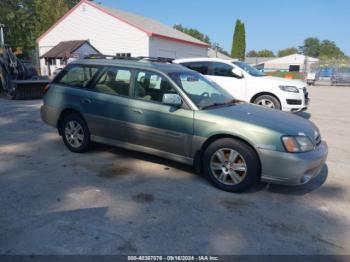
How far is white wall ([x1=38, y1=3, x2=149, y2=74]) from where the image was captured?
2462cm

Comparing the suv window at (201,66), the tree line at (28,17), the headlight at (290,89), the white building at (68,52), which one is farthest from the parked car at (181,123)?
the tree line at (28,17)

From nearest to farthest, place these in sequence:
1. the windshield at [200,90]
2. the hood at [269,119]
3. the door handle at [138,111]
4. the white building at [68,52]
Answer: the hood at [269,119]
the windshield at [200,90]
the door handle at [138,111]
the white building at [68,52]

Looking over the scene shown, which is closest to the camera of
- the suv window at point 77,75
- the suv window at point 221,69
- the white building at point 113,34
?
the suv window at point 77,75

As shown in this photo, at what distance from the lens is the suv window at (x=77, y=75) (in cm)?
571

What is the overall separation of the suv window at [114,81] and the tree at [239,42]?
52177 mm

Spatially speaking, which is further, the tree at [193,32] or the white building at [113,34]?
the tree at [193,32]

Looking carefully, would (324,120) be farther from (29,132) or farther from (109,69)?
(29,132)

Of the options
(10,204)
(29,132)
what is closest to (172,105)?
(10,204)

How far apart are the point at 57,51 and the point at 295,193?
2500cm

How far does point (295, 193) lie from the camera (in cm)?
450

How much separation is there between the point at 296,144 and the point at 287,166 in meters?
0.31

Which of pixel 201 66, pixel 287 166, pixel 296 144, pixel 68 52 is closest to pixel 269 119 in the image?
pixel 296 144

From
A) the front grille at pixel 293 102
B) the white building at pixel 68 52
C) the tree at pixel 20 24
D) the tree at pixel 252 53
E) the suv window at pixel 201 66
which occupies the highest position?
the tree at pixel 252 53

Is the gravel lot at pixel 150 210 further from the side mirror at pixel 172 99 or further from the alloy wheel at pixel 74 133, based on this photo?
the side mirror at pixel 172 99
